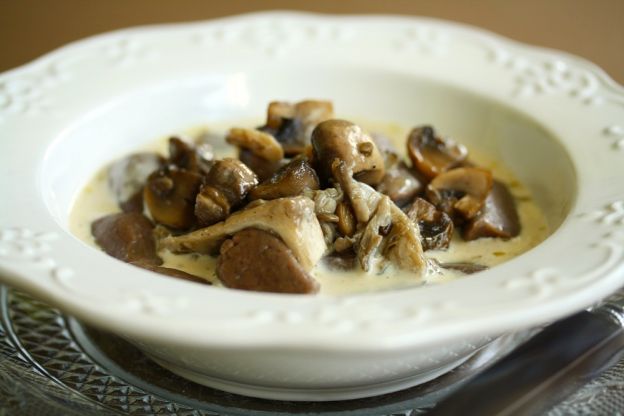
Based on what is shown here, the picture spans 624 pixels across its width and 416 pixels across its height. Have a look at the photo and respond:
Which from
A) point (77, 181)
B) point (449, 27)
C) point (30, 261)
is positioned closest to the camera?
point (30, 261)

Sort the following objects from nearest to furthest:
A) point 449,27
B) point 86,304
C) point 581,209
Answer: point 86,304
point 581,209
point 449,27

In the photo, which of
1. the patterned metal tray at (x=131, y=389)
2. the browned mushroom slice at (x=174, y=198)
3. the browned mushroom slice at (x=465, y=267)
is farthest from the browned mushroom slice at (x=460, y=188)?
the browned mushroom slice at (x=174, y=198)

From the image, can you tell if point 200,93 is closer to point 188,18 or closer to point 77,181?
point 77,181

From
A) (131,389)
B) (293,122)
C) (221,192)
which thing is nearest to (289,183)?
(221,192)

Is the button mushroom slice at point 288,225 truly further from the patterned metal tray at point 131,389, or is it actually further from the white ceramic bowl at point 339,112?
the patterned metal tray at point 131,389

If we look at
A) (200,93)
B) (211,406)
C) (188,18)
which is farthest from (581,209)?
(188,18)

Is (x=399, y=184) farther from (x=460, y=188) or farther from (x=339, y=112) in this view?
(x=339, y=112)
